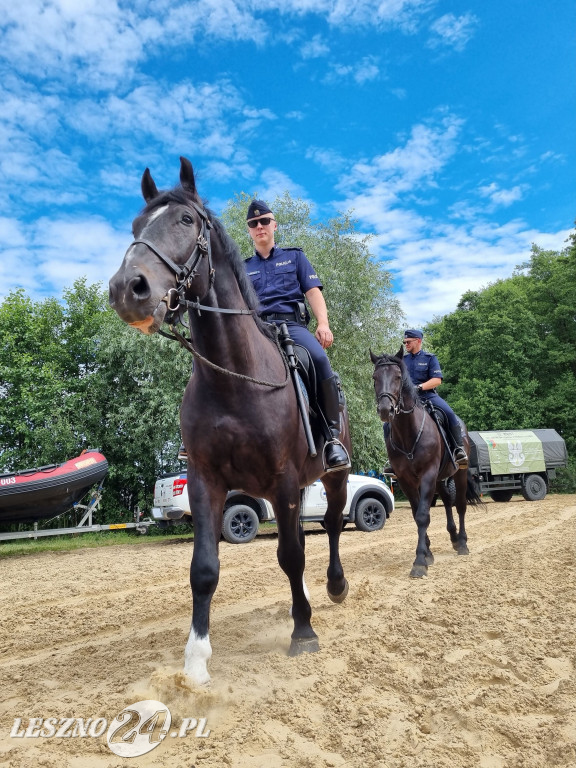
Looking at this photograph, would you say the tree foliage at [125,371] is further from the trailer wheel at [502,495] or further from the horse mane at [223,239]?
the horse mane at [223,239]

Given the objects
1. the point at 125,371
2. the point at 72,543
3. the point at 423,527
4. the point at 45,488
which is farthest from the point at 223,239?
the point at 125,371

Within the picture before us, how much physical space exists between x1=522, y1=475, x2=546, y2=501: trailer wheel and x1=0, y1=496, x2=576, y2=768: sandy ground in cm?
1747

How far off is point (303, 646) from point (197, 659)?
39.5 inches

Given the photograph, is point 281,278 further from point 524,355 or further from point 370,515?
point 524,355

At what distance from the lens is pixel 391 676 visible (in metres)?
3.37

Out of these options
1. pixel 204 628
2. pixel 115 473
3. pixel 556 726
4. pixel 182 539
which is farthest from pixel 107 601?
pixel 115 473

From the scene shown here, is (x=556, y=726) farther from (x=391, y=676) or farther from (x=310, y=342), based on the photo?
(x=310, y=342)

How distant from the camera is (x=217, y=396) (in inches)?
145

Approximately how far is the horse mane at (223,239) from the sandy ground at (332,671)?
7.69ft

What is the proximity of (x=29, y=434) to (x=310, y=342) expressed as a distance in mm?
17910

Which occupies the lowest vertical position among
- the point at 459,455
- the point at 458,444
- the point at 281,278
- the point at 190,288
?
the point at 459,455

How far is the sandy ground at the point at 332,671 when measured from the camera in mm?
2578

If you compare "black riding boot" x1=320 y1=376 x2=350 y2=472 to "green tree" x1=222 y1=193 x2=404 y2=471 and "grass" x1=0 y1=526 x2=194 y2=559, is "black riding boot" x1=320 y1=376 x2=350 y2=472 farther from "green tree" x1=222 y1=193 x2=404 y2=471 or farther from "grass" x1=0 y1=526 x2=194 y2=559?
"green tree" x1=222 y1=193 x2=404 y2=471

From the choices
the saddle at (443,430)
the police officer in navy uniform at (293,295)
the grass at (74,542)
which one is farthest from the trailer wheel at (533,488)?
the police officer in navy uniform at (293,295)
